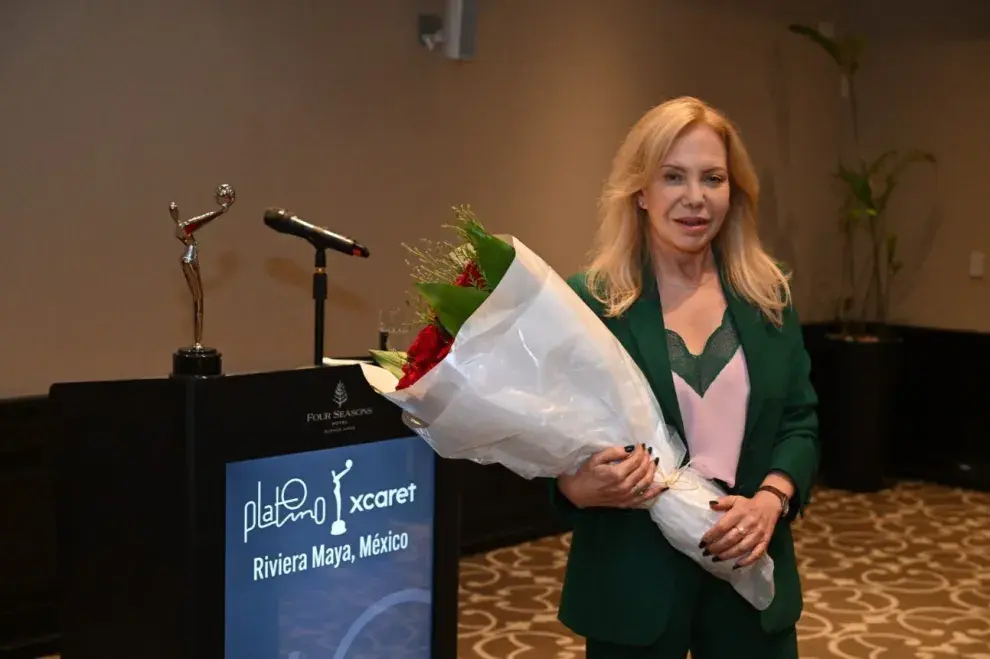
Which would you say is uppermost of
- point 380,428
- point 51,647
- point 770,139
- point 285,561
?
point 770,139

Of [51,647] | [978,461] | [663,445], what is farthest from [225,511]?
[978,461]

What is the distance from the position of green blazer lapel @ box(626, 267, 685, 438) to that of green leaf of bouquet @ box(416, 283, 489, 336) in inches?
11.7

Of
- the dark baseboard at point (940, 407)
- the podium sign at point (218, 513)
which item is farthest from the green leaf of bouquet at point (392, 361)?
the dark baseboard at point (940, 407)

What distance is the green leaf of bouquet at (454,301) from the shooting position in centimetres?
165

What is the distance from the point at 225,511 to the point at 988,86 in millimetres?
5560

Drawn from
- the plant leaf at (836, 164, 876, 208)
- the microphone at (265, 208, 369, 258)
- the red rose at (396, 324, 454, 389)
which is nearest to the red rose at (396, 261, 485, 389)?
the red rose at (396, 324, 454, 389)

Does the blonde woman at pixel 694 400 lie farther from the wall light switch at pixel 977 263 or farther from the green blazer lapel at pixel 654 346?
the wall light switch at pixel 977 263

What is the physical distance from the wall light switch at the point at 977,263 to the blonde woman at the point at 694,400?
16.0 feet

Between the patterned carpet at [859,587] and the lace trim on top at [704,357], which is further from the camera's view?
the patterned carpet at [859,587]

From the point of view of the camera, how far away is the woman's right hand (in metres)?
1.69

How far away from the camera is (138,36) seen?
3.78 meters

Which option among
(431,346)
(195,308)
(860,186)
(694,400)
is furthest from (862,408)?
(431,346)

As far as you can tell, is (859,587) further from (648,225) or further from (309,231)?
(648,225)

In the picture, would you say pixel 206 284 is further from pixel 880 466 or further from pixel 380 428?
pixel 880 466
